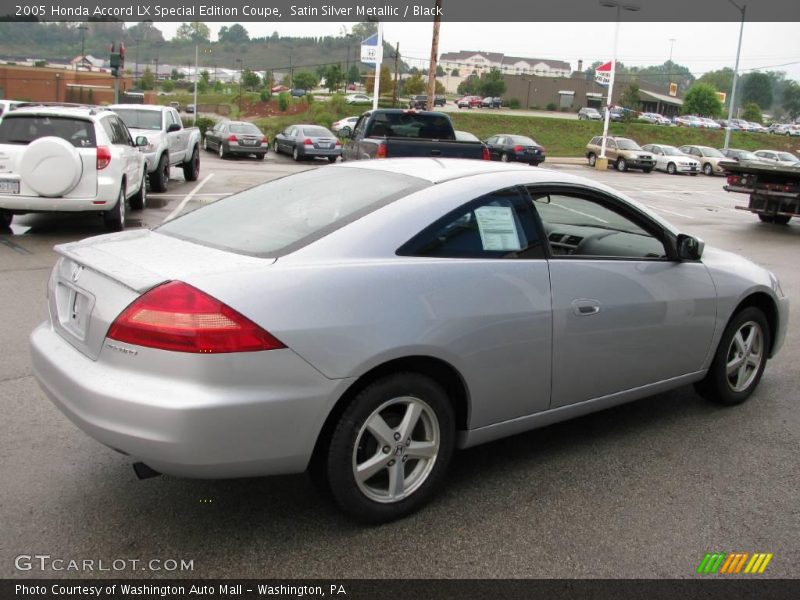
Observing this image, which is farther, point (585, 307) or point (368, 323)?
point (585, 307)

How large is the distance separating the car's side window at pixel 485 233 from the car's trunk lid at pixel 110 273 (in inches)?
29.3

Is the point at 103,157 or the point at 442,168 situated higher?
the point at 442,168

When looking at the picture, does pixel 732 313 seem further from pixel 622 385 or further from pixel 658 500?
pixel 658 500

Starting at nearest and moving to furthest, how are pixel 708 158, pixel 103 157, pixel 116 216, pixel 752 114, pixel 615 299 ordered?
pixel 615 299 < pixel 103 157 < pixel 116 216 < pixel 708 158 < pixel 752 114

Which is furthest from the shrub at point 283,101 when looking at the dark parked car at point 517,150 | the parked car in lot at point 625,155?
the dark parked car at point 517,150

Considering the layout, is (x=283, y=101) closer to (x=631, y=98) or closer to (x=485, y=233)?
(x=631, y=98)

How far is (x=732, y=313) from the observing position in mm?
4902

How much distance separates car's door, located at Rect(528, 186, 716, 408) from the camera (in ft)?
12.9

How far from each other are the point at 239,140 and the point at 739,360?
2805 centimetres

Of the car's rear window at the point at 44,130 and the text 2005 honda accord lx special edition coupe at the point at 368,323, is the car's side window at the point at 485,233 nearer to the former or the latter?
the text 2005 honda accord lx special edition coupe at the point at 368,323

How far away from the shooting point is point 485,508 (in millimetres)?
3645

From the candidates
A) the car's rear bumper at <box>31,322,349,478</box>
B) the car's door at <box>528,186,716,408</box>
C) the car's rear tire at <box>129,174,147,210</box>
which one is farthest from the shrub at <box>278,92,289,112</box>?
the car's rear bumper at <box>31,322,349,478</box>

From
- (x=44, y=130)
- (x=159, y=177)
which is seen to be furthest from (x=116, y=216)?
(x=159, y=177)

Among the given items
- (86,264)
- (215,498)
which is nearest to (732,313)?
(215,498)
